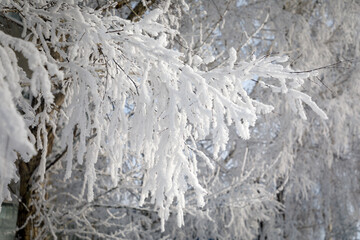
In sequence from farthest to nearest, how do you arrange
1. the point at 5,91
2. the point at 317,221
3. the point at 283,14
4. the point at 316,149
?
the point at 317,221, the point at 316,149, the point at 283,14, the point at 5,91

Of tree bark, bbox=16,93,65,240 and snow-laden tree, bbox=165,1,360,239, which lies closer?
tree bark, bbox=16,93,65,240

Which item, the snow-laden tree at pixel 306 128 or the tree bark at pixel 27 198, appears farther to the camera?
the snow-laden tree at pixel 306 128

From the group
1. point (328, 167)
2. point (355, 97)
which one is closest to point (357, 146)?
point (328, 167)

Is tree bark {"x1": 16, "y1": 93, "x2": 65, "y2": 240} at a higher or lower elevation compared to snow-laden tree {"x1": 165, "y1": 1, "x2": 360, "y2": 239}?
lower

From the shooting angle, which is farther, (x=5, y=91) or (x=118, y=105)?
(x=118, y=105)

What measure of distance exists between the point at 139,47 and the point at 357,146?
22.4ft

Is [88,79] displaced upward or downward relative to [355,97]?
downward

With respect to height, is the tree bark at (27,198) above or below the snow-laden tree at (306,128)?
below

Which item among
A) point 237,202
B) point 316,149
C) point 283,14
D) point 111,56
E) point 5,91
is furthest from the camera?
point 316,149

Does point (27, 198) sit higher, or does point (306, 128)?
point (306, 128)

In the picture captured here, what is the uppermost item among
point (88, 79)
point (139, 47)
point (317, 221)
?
point (139, 47)

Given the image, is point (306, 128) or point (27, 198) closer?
point (27, 198)

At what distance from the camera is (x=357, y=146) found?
7.28 metres

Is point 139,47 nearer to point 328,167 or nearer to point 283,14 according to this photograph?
point 283,14
